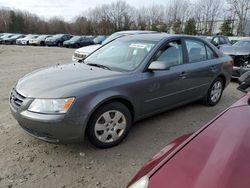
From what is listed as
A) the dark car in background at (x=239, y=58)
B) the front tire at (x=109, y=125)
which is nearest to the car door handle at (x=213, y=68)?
the front tire at (x=109, y=125)

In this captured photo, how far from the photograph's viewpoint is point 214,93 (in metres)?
5.28

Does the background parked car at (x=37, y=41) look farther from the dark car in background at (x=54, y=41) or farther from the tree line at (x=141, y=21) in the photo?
the tree line at (x=141, y=21)

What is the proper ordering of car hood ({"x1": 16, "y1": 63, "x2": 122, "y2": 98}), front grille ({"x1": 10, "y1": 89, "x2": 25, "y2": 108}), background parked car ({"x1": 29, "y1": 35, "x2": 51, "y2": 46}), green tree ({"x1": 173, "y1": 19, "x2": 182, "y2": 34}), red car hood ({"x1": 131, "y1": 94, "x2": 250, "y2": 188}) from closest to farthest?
red car hood ({"x1": 131, "y1": 94, "x2": 250, "y2": 188}) < car hood ({"x1": 16, "y1": 63, "x2": 122, "y2": 98}) < front grille ({"x1": 10, "y1": 89, "x2": 25, "y2": 108}) < background parked car ({"x1": 29, "y1": 35, "x2": 51, "y2": 46}) < green tree ({"x1": 173, "y1": 19, "x2": 182, "y2": 34})

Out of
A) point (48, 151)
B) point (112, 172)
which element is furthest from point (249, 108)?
point (48, 151)

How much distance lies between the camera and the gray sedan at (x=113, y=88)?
2926mm

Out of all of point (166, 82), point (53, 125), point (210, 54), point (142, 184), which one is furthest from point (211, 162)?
point (210, 54)

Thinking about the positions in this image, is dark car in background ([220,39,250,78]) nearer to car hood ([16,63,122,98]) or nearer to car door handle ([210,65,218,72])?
car door handle ([210,65,218,72])

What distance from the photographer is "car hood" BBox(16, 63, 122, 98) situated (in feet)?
9.80

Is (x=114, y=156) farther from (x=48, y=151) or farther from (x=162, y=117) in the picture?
(x=162, y=117)

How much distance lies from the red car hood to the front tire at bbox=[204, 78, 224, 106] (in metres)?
3.35

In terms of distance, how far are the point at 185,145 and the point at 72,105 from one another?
1.60 metres

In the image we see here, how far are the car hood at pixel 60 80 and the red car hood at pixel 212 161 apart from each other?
1629mm

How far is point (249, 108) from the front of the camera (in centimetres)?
201

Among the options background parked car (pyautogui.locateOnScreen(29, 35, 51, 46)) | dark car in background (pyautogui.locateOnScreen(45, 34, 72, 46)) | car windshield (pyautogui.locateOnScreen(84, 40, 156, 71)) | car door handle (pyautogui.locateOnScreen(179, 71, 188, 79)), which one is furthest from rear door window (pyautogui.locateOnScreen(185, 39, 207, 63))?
background parked car (pyautogui.locateOnScreen(29, 35, 51, 46))
